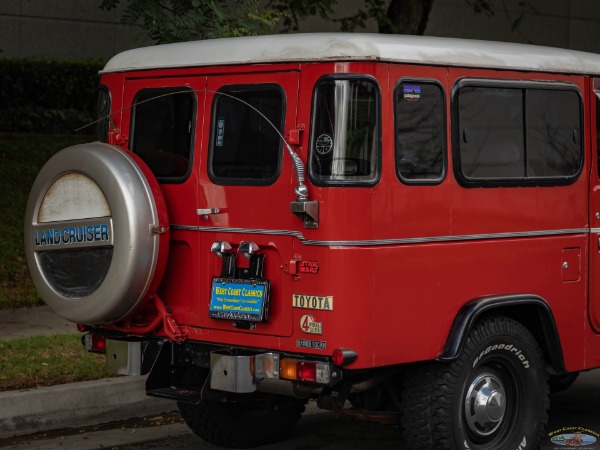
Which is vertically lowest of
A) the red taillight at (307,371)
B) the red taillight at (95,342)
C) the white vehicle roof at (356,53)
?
the red taillight at (307,371)

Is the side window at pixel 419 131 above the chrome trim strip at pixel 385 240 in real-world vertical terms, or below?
above

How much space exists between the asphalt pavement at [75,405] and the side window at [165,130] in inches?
78.6

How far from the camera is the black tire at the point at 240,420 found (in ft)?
25.0

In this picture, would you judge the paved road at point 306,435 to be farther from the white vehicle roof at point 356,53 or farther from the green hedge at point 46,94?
the green hedge at point 46,94

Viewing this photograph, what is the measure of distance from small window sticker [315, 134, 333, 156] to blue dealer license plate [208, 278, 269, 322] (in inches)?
30.9

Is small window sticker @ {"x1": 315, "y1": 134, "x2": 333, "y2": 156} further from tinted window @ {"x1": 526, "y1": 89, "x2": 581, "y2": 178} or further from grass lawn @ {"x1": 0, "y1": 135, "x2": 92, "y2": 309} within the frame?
grass lawn @ {"x1": 0, "y1": 135, "x2": 92, "y2": 309}

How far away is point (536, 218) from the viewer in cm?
730

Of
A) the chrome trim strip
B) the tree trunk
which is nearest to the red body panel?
the chrome trim strip

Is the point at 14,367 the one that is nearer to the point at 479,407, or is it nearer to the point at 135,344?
the point at 135,344

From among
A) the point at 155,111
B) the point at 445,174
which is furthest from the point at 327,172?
the point at 155,111

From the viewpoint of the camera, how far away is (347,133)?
21.0ft

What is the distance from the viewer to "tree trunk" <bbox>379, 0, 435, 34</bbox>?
15820 millimetres

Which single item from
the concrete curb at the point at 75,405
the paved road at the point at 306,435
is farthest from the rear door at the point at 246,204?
the concrete curb at the point at 75,405

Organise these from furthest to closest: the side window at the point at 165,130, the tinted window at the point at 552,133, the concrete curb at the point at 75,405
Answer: the concrete curb at the point at 75,405 < the tinted window at the point at 552,133 < the side window at the point at 165,130
